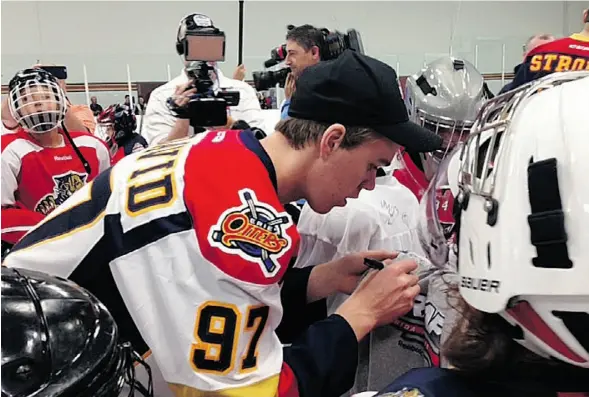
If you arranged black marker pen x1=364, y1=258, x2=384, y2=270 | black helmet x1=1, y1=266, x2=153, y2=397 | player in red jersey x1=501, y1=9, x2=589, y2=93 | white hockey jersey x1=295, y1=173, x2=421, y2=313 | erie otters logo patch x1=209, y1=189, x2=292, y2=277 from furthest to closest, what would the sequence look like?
1. player in red jersey x1=501, y1=9, x2=589, y2=93
2. white hockey jersey x1=295, y1=173, x2=421, y2=313
3. black marker pen x1=364, y1=258, x2=384, y2=270
4. erie otters logo patch x1=209, y1=189, x2=292, y2=277
5. black helmet x1=1, y1=266, x2=153, y2=397

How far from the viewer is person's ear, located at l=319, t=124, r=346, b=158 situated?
1.18m

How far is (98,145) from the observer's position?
8.45 ft

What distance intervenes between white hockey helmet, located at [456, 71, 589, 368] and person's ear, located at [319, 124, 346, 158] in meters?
0.39

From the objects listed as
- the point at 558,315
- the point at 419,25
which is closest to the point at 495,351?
the point at 558,315

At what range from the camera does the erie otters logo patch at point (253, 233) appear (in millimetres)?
1021

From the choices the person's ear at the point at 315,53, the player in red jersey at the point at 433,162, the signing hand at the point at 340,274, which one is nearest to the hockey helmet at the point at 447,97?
the player in red jersey at the point at 433,162

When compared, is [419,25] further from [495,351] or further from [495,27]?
[495,351]

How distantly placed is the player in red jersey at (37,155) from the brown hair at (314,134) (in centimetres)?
126

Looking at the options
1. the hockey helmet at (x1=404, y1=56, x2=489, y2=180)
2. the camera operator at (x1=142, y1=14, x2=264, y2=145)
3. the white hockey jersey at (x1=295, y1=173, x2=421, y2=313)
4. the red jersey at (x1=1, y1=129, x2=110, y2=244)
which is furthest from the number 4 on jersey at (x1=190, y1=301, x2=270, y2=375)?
the camera operator at (x1=142, y1=14, x2=264, y2=145)

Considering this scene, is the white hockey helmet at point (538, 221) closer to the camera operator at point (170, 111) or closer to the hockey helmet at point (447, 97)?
the hockey helmet at point (447, 97)

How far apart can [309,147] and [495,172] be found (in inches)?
19.1

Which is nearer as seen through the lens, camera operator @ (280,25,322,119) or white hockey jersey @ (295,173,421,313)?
white hockey jersey @ (295,173,421,313)

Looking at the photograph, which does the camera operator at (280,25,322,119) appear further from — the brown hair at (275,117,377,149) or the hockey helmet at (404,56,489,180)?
the brown hair at (275,117,377,149)

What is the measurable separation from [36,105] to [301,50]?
3.22ft
